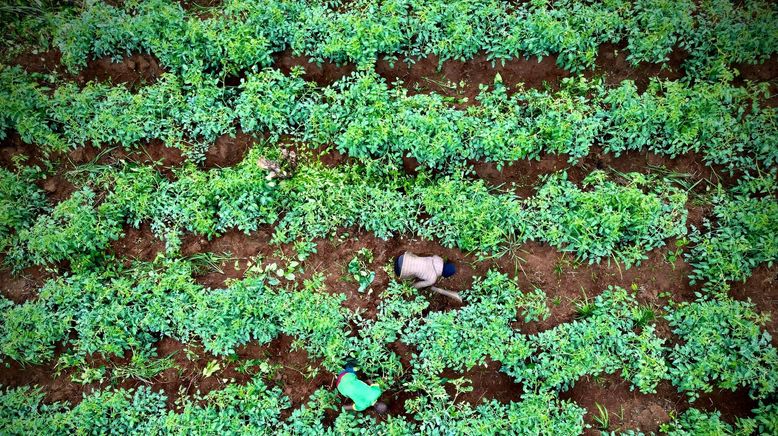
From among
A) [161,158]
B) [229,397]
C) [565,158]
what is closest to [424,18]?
[565,158]

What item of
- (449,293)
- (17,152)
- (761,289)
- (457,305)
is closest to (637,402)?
(761,289)

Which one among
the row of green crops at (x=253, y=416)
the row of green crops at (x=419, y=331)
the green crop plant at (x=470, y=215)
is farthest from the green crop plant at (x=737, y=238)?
the row of green crops at (x=253, y=416)

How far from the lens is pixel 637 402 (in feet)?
18.1

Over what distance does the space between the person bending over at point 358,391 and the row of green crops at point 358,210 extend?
1.70m

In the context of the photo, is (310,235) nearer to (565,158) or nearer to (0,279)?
(565,158)

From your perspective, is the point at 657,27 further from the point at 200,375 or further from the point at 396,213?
the point at 200,375

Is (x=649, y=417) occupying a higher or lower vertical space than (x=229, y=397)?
higher

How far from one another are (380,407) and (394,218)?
2223mm

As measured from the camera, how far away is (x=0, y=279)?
594cm

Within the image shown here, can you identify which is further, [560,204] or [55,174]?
[55,174]

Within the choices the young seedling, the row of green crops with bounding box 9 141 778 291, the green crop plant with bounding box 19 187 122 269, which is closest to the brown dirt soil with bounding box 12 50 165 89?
the row of green crops with bounding box 9 141 778 291

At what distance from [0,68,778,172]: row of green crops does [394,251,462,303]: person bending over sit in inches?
47.7

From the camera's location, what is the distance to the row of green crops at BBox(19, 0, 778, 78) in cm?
574

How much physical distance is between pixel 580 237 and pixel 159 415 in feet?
17.8
